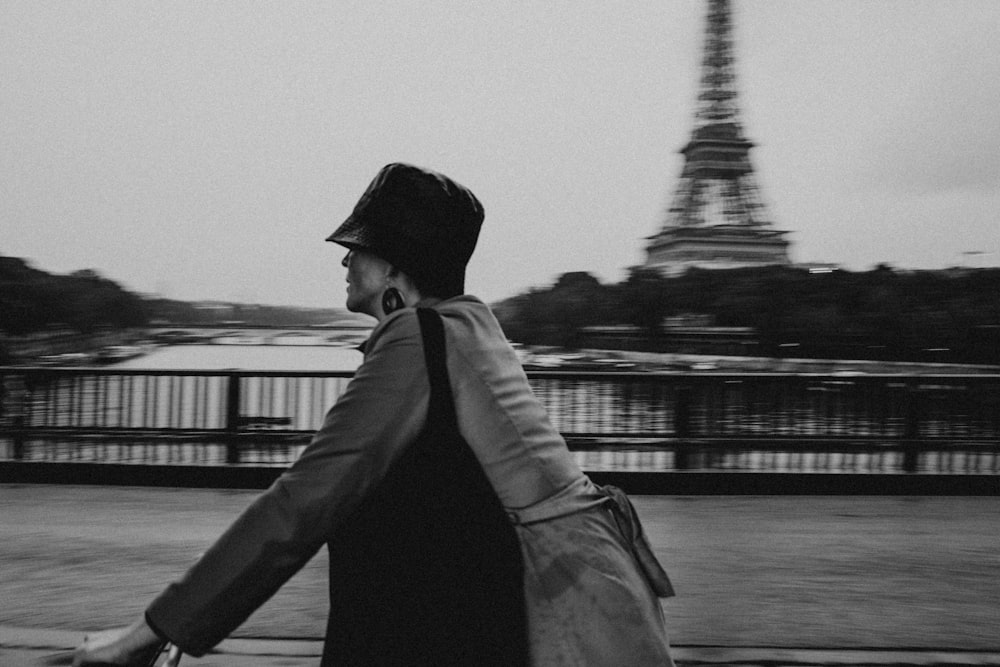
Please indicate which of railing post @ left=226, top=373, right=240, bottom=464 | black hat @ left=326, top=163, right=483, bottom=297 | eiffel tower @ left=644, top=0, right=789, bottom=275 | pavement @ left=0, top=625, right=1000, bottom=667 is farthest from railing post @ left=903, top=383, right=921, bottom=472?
eiffel tower @ left=644, top=0, right=789, bottom=275

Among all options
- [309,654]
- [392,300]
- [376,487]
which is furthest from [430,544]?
[309,654]

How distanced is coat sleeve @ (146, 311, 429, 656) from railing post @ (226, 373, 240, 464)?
7.99 m

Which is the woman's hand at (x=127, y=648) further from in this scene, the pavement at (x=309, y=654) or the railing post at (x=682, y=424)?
the railing post at (x=682, y=424)

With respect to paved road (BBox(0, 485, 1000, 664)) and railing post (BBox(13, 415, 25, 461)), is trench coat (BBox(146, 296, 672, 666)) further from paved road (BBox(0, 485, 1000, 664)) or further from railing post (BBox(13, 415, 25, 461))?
railing post (BBox(13, 415, 25, 461))

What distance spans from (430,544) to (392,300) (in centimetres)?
42

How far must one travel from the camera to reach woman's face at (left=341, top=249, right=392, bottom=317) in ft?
5.44

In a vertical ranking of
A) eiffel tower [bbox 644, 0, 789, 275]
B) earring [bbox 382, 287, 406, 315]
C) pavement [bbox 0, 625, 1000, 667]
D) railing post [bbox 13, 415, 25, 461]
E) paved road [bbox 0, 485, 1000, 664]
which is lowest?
paved road [bbox 0, 485, 1000, 664]

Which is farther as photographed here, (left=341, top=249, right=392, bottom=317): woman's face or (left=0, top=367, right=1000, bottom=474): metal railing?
(left=0, top=367, right=1000, bottom=474): metal railing

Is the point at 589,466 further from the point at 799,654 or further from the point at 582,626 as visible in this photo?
the point at 582,626

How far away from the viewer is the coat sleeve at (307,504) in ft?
4.60

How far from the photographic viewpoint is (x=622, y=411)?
9.33 meters

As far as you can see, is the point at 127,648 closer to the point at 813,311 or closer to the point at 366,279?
the point at 366,279

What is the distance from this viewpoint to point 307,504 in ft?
4.68

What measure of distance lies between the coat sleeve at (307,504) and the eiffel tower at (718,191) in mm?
47835
